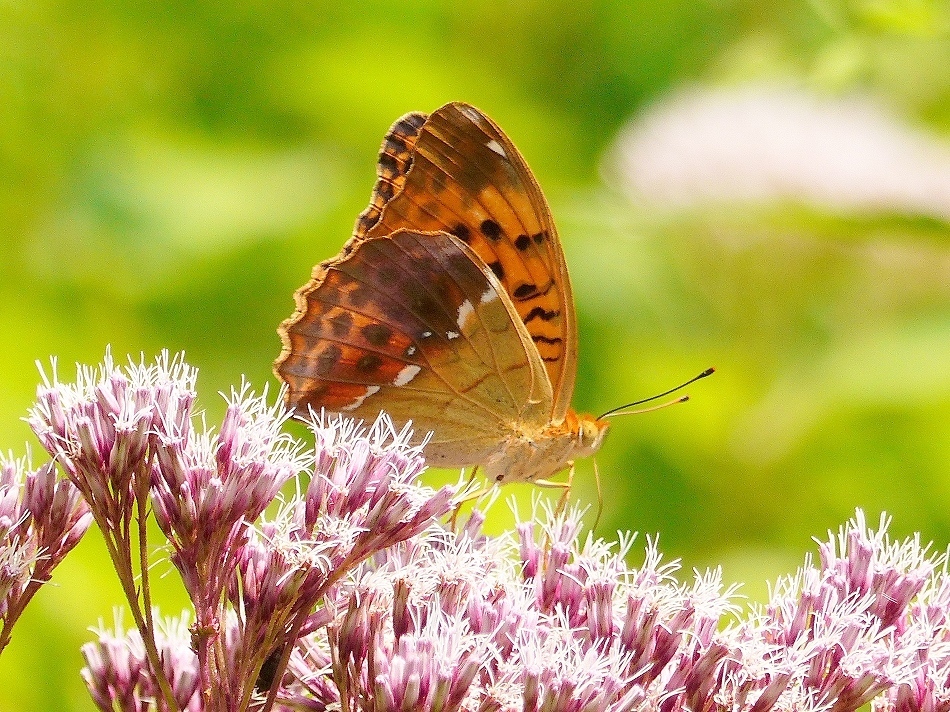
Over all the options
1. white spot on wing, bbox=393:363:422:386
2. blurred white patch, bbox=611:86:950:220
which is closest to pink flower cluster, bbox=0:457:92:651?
white spot on wing, bbox=393:363:422:386

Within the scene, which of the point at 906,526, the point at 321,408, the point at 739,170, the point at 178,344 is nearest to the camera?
the point at 321,408

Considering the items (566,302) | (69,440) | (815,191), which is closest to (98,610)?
(69,440)

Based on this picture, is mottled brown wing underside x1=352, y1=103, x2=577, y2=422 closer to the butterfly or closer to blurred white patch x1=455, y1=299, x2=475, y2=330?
the butterfly

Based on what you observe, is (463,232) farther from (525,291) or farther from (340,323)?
(340,323)

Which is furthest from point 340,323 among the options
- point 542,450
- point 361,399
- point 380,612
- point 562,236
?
point 562,236

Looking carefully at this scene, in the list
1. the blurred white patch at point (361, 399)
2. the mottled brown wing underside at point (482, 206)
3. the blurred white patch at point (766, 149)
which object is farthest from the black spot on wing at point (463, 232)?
the blurred white patch at point (766, 149)

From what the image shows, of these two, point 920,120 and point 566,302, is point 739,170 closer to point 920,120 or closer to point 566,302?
point 920,120
